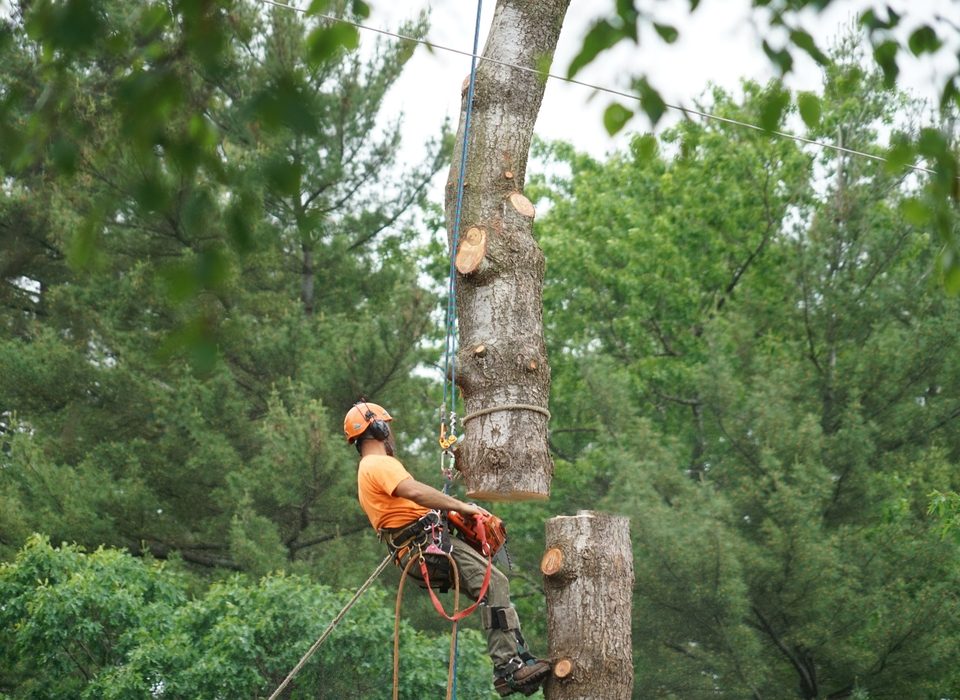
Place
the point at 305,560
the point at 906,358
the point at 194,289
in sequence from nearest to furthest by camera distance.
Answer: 1. the point at 194,289
2. the point at 305,560
3. the point at 906,358

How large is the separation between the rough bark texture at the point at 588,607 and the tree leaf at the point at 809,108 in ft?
8.04

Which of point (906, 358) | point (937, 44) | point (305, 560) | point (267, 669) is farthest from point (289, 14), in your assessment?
point (937, 44)

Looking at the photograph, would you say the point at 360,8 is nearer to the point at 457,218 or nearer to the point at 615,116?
the point at 615,116

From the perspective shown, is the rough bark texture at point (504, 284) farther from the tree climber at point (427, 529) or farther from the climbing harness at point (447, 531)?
the tree climber at point (427, 529)

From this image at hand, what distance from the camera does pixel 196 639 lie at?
11.4m

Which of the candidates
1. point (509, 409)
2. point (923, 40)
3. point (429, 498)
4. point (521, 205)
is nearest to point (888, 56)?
point (923, 40)

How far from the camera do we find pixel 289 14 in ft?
58.6

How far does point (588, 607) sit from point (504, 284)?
1.33 meters

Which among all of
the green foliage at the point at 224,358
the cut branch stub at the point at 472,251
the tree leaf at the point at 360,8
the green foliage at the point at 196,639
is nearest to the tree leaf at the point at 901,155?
the tree leaf at the point at 360,8

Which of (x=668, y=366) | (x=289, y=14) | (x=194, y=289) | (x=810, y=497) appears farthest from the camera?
(x=668, y=366)

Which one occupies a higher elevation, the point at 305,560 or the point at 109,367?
the point at 109,367

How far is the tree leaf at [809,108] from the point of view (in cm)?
399

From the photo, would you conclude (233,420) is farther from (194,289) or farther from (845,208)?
(194,289)

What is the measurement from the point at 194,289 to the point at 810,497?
1218 centimetres
